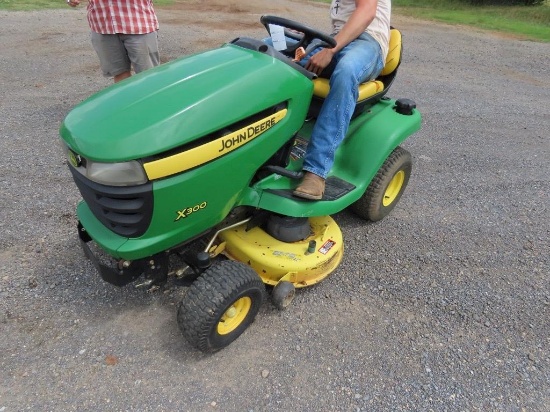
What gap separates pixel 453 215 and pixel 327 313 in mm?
1465

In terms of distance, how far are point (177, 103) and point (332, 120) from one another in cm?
87

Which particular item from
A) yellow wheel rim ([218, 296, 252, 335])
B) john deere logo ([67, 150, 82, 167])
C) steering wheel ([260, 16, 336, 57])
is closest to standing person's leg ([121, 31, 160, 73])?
steering wheel ([260, 16, 336, 57])

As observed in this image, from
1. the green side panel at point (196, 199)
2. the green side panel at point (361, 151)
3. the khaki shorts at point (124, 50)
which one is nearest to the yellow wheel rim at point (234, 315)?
the green side panel at point (196, 199)

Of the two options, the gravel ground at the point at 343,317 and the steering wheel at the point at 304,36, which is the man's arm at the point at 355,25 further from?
the gravel ground at the point at 343,317

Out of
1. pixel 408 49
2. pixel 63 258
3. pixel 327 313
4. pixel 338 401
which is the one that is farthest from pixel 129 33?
pixel 408 49

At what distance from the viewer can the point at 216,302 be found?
1.95m

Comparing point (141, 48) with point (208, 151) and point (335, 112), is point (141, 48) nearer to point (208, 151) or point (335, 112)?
point (335, 112)

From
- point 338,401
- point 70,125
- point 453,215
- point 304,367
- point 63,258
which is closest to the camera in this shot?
point 70,125

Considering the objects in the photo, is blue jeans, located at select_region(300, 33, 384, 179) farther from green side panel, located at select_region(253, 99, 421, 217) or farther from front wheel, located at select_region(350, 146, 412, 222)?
front wheel, located at select_region(350, 146, 412, 222)

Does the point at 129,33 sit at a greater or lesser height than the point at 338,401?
greater

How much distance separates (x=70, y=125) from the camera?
1839 millimetres

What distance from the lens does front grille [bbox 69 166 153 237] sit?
1.76 metres

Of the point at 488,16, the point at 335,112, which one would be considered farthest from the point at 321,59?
the point at 488,16

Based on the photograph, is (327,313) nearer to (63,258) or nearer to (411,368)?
(411,368)
